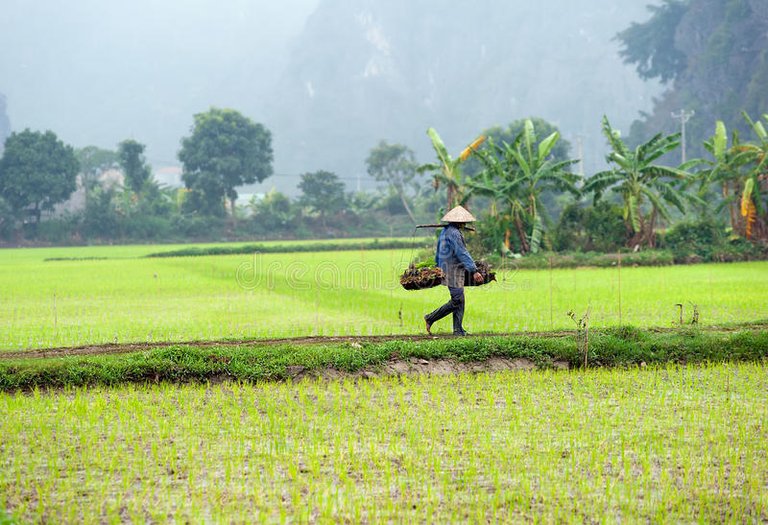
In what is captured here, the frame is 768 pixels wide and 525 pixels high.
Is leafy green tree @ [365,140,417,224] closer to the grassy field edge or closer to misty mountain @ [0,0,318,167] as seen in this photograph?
the grassy field edge

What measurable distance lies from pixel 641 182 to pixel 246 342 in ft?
49.2

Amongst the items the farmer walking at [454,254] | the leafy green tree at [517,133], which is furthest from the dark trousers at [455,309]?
the leafy green tree at [517,133]

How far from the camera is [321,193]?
45281 mm

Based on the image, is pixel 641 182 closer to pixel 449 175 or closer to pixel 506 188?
pixel 506 188

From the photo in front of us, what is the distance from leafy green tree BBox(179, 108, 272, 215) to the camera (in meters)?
44.9

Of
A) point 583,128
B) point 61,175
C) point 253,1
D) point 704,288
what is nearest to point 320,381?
point 704,288

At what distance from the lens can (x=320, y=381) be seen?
731 cm

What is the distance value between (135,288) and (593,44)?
110 meters

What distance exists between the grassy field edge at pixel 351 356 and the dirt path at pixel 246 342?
0.43 metres

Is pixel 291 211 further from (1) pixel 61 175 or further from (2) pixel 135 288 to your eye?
(2) pixel 135 288

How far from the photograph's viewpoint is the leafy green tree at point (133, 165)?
43.4 meters

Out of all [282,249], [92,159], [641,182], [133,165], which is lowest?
[282,249]

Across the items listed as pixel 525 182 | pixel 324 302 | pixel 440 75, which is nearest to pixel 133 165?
pixel 525 182

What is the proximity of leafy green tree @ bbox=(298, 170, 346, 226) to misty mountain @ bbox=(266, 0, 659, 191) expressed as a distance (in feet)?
212
